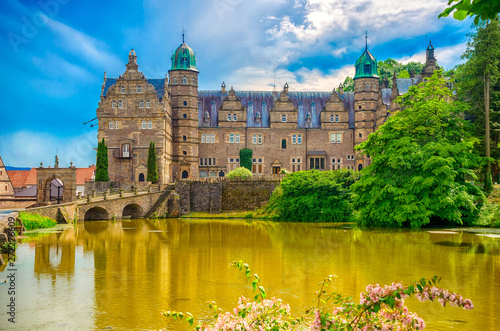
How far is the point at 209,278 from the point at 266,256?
4.33m

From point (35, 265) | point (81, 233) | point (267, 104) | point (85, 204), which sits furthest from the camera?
point (267, 104)

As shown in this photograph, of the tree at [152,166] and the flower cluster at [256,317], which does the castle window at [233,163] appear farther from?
the flower cluster at [256,317]

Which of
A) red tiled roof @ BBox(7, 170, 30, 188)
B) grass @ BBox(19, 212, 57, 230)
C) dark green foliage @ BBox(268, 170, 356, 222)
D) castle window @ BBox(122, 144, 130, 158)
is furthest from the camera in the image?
red tiled roof @ BBox(7, 170, 30, 188)

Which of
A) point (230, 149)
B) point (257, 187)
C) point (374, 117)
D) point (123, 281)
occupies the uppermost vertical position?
point (374, 117)

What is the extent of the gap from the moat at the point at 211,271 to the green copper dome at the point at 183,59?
1282 inches

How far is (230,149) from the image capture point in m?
55.9

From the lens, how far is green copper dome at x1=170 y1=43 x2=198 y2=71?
53375 millimetres

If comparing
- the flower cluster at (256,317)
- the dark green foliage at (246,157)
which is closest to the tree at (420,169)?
the flower cluster at (256,317)

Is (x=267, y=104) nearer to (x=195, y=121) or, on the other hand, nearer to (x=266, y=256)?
(x=195, y=121)

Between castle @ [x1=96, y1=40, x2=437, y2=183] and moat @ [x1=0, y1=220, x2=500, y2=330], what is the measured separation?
98.4ft

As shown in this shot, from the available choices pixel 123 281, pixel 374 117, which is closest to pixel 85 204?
pixel 123 281

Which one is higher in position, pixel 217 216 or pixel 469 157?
pixel 469 157

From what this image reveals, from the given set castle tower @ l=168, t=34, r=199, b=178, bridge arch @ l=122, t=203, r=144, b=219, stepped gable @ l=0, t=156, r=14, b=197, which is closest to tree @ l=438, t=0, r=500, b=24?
bridge arch @ l=122, t=203, r=144, b=219

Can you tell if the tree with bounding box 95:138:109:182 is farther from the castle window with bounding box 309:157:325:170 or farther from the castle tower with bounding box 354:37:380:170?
the castle tower with bounding box 354:37:380:170
